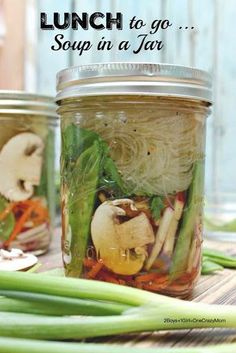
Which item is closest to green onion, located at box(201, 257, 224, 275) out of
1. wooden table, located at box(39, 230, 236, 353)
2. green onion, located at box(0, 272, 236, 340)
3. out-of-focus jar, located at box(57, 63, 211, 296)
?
wooden table, located at box(39, 230, 236, 353)

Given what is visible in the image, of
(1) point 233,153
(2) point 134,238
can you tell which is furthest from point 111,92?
(1) point 233,153

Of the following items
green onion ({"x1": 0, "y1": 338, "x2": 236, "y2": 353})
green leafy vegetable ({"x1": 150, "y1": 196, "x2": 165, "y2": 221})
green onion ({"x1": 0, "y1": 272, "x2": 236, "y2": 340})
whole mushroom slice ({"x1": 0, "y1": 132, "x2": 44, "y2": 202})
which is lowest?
green onion ({"x1": 0, "y1": 338, "x2": 236, "y2": 353})

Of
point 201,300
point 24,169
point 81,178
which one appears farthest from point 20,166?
point 201,300

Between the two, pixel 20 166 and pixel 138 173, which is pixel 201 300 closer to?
pixel 138 173

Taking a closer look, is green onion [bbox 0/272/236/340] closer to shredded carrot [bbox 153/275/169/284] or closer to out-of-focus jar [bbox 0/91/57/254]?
shredded carrot [bbox 153/275/169/284]

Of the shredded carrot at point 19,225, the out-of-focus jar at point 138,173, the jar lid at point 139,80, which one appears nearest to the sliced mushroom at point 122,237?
the out-of-focus jar at point 138,173

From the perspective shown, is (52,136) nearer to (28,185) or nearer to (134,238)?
(28,185)

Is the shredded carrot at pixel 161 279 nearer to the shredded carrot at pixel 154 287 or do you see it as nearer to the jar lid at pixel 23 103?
the shredded carrot at pixel 154 287
